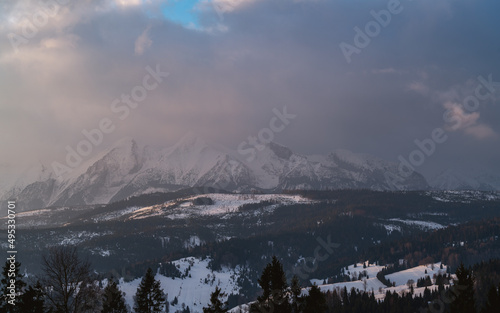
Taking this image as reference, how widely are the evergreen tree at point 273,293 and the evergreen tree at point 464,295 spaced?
29.0m

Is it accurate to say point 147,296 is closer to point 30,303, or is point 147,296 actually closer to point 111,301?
point 111,301

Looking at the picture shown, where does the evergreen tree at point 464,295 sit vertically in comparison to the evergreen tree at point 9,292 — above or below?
below

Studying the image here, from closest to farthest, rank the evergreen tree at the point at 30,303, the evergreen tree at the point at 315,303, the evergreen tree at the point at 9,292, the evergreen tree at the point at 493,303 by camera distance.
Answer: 1. the evergreen tree at the point at 9,292
2. the evergreen tree at the point at 30,303
3. the evergreen tree at the point at 315,303
4. the evergreen tree at the point at 493,303

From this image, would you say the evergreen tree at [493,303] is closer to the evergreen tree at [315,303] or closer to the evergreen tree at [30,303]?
the evergreen tree at [315,303]

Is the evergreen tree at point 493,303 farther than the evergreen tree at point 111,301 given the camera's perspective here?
No

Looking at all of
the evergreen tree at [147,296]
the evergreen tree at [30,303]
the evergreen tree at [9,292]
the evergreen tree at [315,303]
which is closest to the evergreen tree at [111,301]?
the evergreen tree at [147,296]

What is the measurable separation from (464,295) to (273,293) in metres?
33.3

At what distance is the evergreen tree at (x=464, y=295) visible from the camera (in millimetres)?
85719

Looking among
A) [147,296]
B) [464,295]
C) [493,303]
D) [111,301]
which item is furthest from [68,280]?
[493,303]

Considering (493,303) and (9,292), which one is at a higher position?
(9,292)

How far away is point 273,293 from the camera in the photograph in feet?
271

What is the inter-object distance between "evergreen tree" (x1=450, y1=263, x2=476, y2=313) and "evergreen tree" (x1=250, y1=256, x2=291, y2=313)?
2902 centimetres

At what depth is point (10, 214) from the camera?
8962cm

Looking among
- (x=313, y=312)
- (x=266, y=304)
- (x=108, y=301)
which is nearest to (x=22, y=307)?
(x=108, y=301)
